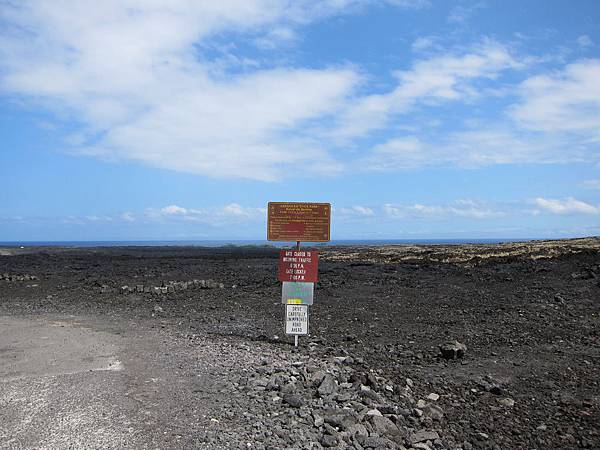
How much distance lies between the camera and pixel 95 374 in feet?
29.4

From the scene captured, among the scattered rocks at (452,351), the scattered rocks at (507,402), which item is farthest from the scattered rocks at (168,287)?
the scattered rocks at (507,402)

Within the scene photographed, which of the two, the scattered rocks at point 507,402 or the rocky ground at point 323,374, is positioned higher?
the rocky ground at point 323,374

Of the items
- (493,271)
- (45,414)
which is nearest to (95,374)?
(45,414)

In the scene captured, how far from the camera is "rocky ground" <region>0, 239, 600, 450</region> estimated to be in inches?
275

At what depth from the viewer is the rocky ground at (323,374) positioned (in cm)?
700

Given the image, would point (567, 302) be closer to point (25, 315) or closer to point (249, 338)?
point (249, 338)

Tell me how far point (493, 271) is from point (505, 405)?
1858cm

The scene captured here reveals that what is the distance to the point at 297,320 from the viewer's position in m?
12.2

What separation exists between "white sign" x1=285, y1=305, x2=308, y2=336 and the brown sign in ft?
5.53

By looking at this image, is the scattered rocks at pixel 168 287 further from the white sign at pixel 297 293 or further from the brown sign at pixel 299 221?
the brown sign at pixel 299 221

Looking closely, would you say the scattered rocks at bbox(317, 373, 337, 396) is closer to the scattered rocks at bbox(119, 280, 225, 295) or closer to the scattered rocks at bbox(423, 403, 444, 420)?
the scattered rocks at bbox(423, 403, 444, 420)

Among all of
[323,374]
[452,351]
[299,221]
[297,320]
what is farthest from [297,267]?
[452,351]

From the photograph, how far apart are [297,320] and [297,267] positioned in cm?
127

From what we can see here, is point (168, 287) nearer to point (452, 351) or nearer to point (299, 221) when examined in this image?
point (299, 221)
